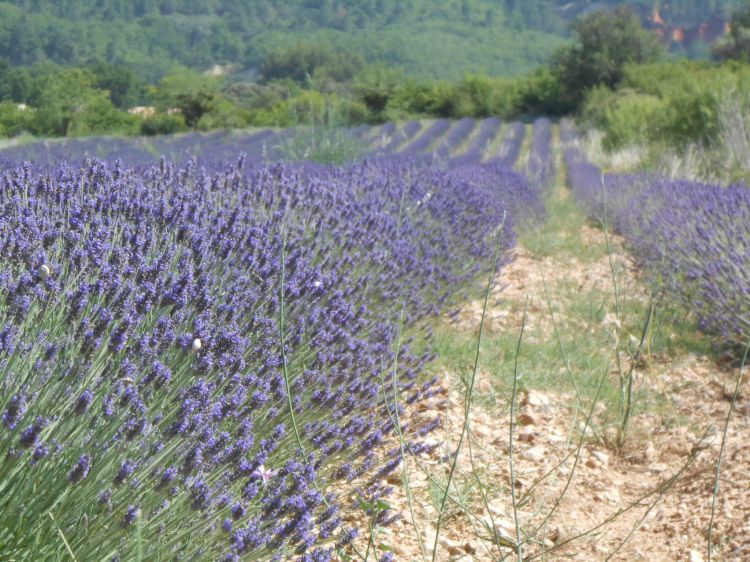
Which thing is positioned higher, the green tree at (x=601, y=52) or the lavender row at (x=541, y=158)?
the green tree at (x=601, y=52)

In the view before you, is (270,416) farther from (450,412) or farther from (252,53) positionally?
(252,53)

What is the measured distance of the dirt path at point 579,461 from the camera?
226 centimetres

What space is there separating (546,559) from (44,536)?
1284mm

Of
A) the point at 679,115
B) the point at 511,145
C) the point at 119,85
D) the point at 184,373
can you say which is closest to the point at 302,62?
the point at 119,85

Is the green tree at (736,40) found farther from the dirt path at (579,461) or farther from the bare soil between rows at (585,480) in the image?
the bare soil between rows at (585,480)

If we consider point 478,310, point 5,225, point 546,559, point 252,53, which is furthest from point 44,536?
point 252,53

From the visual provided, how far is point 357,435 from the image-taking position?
2.27 metres

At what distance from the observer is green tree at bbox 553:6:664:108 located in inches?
1257

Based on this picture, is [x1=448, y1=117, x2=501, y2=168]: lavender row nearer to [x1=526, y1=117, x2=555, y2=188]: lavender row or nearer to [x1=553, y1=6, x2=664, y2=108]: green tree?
[x1=526, y1=117, x2=555, y2=188]: lavender row

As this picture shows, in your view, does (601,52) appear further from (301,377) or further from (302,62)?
(302,62)

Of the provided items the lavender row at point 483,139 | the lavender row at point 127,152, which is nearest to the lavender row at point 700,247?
the lavender row at point 127,152

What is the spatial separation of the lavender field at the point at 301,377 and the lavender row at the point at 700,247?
31 mm

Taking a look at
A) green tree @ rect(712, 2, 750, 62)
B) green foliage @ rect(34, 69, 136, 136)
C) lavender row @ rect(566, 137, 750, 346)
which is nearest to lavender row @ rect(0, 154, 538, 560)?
lavender row @ rect(566, 137, 750, 346)

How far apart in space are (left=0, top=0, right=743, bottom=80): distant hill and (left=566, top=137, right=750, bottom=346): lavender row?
73.1m
